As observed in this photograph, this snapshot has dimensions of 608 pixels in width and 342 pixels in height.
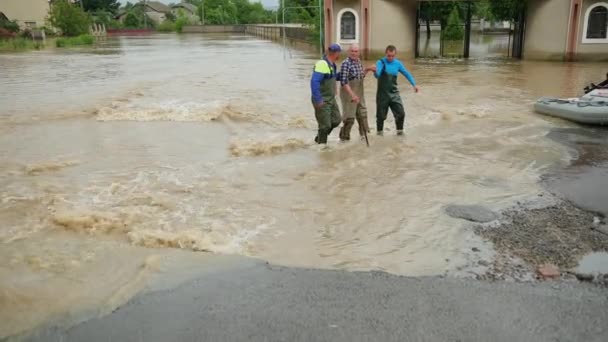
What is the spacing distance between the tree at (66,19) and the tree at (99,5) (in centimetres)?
2870

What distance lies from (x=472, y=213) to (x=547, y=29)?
77.2 ft

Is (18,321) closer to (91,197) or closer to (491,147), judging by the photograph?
(91,197)

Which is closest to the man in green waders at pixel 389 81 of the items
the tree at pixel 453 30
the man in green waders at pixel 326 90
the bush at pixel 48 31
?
the man in green waders at pixel 326 90

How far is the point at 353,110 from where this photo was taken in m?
9.73

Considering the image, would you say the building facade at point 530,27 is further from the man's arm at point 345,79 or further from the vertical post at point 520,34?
the man's arm at point 345,79

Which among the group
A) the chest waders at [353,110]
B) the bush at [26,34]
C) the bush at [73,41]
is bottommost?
the chest waders at [353,110]

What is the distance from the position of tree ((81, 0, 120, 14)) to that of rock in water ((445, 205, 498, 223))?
91036mm

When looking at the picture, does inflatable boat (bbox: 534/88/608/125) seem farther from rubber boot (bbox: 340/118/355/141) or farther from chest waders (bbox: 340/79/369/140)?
rubber boot (bbox: 340/118/355/141)

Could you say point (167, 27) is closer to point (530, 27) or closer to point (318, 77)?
point (530, 27)

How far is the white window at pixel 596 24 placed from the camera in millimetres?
25266

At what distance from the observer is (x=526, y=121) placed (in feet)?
40.7

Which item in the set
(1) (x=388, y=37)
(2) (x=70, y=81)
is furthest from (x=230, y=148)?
(1) (x=388, y=37)

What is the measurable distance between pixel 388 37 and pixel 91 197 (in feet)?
75.8

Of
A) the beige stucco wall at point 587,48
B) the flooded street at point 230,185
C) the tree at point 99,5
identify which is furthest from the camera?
the tree at point 99,5
